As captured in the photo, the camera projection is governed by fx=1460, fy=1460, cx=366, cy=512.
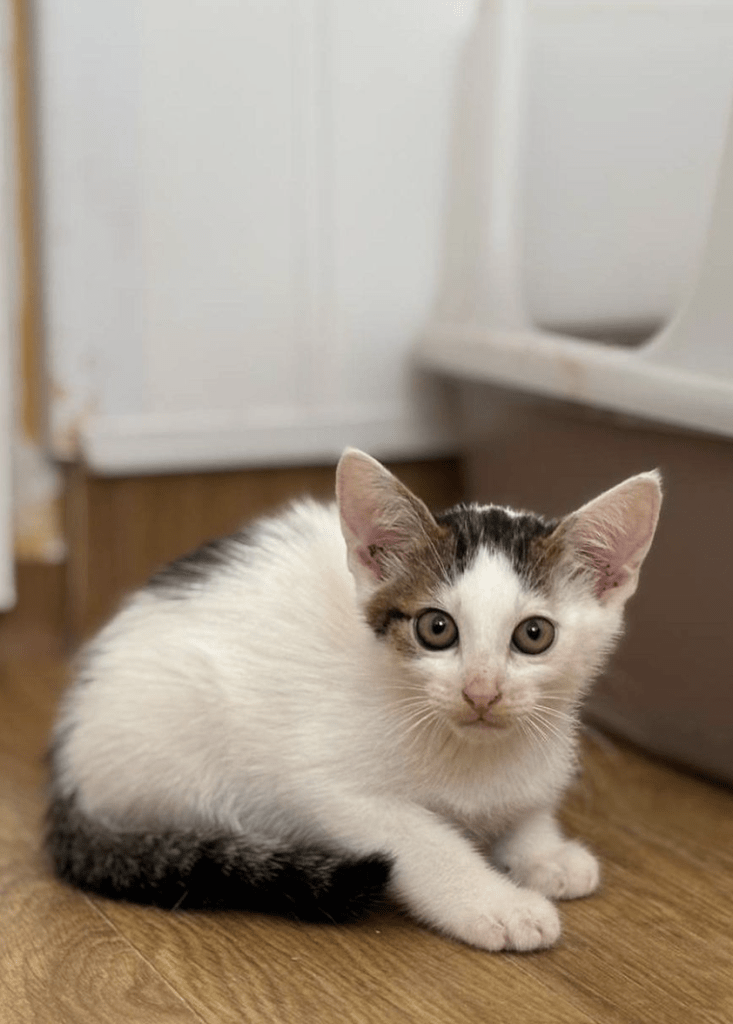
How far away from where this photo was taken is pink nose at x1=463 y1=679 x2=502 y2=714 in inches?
45.3

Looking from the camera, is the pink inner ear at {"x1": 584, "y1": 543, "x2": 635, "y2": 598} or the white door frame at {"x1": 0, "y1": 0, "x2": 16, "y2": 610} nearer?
the pink inner ear at {"x1": 584, "y1": 543, "x2": 635, "y2": 598}

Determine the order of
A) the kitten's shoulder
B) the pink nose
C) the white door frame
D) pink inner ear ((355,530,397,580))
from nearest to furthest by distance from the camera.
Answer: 1. the pink nose
2. pink inner ear ((355,530,397,580))
3. the kitten's shoulder
4. the white door frame

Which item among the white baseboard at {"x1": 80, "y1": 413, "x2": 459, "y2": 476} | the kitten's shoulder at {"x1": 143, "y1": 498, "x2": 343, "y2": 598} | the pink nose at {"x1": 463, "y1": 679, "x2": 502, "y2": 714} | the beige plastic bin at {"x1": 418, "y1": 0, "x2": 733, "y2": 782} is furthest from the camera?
the white baseboard at {"x1": 80, "y1": 413, "x2": 459, "y2": 476}

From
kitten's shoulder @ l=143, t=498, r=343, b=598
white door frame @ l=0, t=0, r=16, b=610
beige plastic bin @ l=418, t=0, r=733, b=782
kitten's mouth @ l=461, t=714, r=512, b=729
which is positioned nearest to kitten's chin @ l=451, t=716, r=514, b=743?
kitten's mouth @ l=461, t=714, r=512, b=729

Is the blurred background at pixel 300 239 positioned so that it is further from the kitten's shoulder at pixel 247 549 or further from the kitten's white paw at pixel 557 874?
the kitten's white paw at pixel 557 874

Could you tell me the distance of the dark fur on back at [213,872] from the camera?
1244mm

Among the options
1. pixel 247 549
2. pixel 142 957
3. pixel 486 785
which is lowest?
pixel 142 957

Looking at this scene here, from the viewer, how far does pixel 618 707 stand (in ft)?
5.93

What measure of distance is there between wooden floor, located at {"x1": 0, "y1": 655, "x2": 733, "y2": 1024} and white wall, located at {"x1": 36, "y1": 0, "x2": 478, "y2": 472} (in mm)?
813

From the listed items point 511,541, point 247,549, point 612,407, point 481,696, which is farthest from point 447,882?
point 612,407

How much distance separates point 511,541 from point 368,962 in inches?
14.8

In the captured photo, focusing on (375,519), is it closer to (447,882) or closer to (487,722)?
(487,722)

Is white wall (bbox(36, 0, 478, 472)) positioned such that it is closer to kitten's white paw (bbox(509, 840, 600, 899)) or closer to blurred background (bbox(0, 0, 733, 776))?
blurred background (bbox(0, 0, 733, 776))

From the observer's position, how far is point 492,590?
46.6 inches
